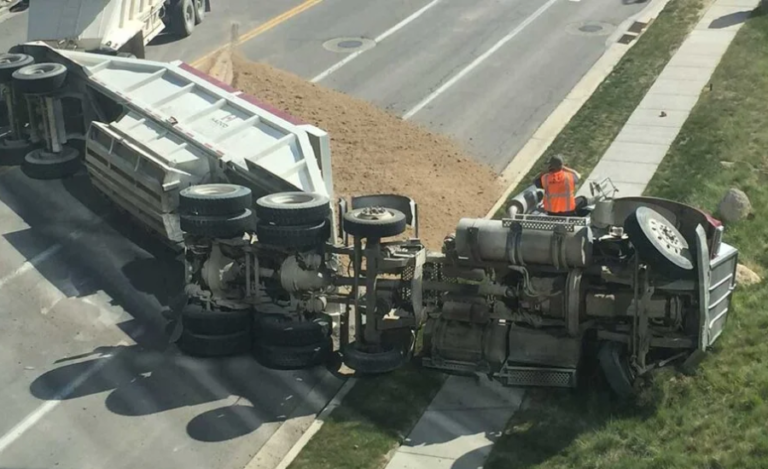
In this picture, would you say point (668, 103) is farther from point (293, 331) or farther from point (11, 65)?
point (11, 65)

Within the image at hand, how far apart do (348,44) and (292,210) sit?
46.8 feet

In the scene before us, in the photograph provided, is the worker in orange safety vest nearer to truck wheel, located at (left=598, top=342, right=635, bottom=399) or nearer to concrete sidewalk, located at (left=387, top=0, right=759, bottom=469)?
concrete sidewalk, located at (left=387, top=0, right=759, bottom=469)

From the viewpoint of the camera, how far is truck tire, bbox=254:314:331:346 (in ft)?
47.9

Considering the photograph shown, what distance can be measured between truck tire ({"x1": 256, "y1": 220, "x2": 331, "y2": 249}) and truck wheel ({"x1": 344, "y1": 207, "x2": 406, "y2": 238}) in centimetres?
31

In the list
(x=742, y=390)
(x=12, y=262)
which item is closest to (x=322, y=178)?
(x=12, y=262)

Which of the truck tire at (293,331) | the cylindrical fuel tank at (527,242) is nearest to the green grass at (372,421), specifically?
the truck tire at (293,331)

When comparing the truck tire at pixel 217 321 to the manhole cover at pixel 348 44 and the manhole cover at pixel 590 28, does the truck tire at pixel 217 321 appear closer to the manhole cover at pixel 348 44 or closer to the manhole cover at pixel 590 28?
the manhole cover at pixel 348 44

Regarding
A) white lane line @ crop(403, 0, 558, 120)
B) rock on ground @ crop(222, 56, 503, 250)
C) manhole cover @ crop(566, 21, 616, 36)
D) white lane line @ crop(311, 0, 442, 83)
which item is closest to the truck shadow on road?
rock on ground @ crop(222, 56, 503, 250)

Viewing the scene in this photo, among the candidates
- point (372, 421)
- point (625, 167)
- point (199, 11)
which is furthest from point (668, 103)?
point (199, 11)

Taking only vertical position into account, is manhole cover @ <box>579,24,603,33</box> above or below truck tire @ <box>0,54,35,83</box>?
below

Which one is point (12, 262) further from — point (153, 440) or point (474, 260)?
point (474, 260)

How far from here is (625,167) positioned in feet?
65.9

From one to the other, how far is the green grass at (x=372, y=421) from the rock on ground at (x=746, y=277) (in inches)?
155

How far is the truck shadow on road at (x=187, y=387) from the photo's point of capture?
45.6ft
